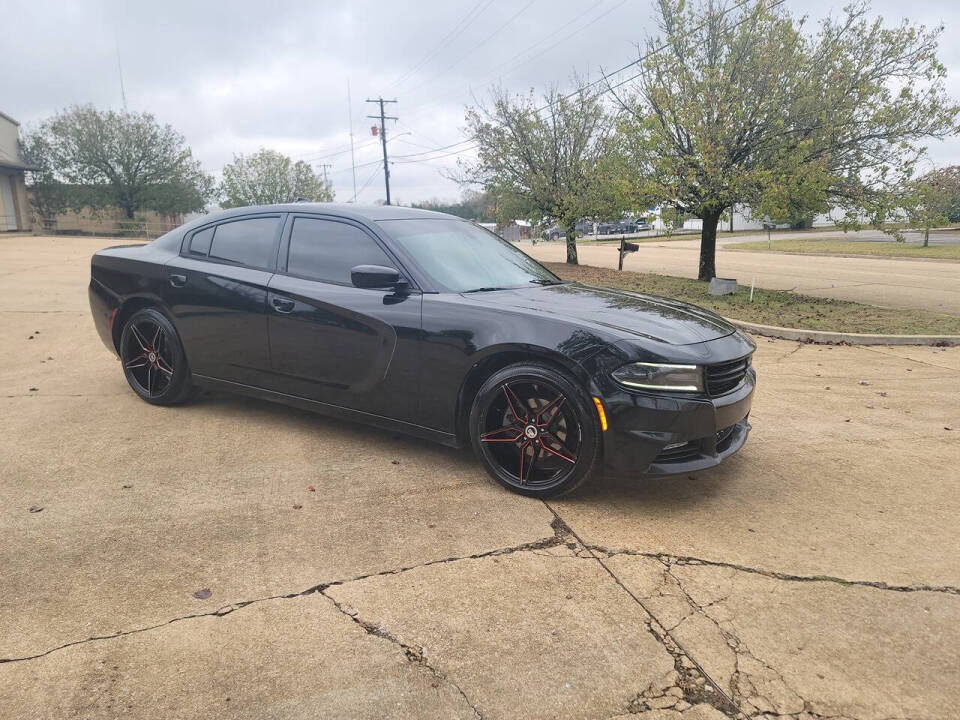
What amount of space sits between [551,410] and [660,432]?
22.4 inches

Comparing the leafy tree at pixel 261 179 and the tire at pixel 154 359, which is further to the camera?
the leafy tree at pixel 261 179

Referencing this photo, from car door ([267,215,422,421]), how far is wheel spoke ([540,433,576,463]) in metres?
0.83

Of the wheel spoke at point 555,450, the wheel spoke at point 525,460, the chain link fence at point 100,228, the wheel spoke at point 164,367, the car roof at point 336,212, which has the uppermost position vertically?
the chain link fence at point 100,228

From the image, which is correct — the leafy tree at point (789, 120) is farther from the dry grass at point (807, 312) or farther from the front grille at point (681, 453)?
the front grille at point (681, 453)

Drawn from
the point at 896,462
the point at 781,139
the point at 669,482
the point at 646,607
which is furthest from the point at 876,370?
the point at 781,139

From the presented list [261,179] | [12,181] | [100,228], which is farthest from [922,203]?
[261,179]

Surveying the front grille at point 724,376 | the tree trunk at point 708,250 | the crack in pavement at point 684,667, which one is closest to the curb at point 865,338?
the front grille at point 724,376

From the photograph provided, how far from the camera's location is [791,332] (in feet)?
29.6

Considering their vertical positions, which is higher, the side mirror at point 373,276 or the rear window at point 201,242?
the rear window at point 201,242

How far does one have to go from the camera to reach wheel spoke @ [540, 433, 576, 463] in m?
3.64

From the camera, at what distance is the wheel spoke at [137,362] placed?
5445 mm

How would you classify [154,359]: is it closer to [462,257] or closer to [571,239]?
[462,257]

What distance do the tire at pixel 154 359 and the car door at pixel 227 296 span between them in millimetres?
135

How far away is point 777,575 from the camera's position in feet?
9.96
